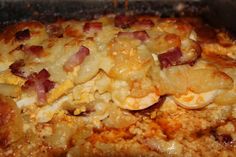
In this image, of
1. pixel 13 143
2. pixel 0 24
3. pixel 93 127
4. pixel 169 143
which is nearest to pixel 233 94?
pixel 169 143

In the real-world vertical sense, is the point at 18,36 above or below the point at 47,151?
above

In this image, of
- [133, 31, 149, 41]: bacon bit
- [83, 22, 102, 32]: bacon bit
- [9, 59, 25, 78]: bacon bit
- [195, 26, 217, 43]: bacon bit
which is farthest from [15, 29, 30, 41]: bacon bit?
[195, 26, 217, 43]: bacon bit

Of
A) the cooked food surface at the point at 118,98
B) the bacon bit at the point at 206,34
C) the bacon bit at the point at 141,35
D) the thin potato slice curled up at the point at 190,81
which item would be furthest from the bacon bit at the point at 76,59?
the bacon bit at the point at 206,34

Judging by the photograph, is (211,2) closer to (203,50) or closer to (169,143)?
(203,50)

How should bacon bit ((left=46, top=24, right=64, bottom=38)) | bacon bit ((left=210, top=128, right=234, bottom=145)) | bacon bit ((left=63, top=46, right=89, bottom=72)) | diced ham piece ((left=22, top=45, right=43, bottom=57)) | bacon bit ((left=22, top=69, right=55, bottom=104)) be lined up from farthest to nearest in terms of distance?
bacon bit ((left=46, top=24, right=64, bottom=38)) < diced ham piece ((left=22, top=45, right=43, bottom=57)) < bacon bit ((left=63, top=46, right=89, bottom=72)) < bacon bit ((left=22, top=69, right=55, bottom=104)) < bacon bit ((left=210, top=128, right=234, bottom=145))

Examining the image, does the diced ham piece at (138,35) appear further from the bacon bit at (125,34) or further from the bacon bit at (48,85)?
the bacon bit at (48,85)

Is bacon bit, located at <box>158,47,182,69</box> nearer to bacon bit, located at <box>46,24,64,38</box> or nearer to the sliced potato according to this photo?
bacon bit, located at <box>46,24,64,38</box>

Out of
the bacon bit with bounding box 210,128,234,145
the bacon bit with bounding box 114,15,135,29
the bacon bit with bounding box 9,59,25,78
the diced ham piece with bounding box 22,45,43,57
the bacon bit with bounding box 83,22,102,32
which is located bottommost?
the bacon bit with bounding box 210,128,234,145

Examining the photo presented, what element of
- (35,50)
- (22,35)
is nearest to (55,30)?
(22,35)

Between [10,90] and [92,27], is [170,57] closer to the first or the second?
[92,27]
